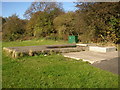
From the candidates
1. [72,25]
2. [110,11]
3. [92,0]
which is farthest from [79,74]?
[72,25]

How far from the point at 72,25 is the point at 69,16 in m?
1.88

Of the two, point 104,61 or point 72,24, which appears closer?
point 104,61

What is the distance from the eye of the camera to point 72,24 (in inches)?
779

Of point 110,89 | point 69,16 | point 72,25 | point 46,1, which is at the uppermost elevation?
point 46,1

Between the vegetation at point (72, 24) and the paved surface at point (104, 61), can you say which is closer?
the paved surface at point (104, 61)

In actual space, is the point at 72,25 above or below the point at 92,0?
below

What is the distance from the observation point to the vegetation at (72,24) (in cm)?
1190

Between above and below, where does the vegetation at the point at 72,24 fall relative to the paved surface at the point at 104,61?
above

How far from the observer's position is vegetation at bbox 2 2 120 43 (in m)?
11.9

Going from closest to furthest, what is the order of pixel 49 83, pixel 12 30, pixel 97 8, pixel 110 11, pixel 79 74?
1. pixel 49 83
2. pixel 79 74
3. pixel 110 11
4. pixel 97 8
5. pixel 12 30

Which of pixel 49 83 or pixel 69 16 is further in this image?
pixel 69 16

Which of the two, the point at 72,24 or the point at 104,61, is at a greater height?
the point at 72,24

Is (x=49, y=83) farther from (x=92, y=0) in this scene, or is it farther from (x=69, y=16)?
(x=69, y=16)

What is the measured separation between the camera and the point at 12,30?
27.0 meters
